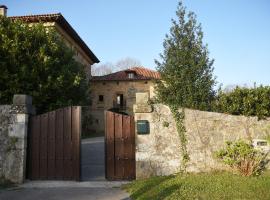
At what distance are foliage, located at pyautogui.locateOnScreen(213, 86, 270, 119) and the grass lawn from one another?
187cm

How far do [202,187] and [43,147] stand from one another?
4.68 m

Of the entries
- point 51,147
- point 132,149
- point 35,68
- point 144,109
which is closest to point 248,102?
point 144,109

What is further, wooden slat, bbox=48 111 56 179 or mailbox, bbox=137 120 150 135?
wooden slat, bbox=48 111 56 179

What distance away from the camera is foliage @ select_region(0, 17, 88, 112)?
39.5 feet

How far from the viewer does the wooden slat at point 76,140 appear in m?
8.59

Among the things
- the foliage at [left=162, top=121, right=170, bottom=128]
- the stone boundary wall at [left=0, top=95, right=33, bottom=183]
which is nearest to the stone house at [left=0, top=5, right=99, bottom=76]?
the stone boundary wall at [left=0, top=95, right=33, bottom=183]

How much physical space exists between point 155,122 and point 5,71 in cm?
670

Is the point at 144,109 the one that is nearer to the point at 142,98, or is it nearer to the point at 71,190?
the point at 142,98

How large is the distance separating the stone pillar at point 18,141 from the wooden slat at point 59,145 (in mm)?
880

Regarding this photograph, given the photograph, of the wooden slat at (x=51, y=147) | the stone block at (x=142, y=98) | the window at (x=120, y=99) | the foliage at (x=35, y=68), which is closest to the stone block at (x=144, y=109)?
the stone block at (x=142, y=98)

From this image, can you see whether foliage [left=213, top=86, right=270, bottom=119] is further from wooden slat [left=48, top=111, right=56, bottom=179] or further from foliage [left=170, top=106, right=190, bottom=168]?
wooden slat [left=48, top=111, right=56, bottom=179]

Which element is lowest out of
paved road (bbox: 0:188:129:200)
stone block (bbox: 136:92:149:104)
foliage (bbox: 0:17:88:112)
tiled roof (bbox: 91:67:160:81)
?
paved road (bbox: 0:188:129:200)

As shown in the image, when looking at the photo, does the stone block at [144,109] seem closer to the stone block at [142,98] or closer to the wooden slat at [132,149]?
the stone block at [142,98]

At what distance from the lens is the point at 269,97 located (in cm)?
925
